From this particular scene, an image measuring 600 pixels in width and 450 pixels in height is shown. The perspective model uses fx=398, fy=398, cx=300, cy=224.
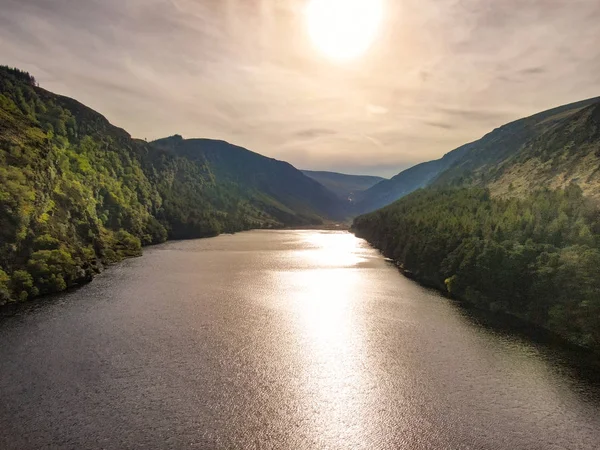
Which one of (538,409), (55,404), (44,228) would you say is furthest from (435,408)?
(44,228)

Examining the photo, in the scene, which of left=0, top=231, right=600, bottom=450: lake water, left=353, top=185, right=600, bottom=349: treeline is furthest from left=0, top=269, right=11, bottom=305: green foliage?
left=353, top=185, right=600, bottom=349: treeline

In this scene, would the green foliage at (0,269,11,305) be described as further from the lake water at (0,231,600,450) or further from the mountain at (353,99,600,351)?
the mountain at (353,99,600,351)

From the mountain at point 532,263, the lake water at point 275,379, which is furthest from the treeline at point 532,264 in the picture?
the lake water at point 275,379

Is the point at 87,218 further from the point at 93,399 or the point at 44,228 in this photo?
the point at 93,399

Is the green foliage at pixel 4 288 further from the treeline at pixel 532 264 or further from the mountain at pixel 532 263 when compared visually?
the treeline at pixel 532 264

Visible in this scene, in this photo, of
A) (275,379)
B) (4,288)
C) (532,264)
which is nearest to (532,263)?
(532,264)

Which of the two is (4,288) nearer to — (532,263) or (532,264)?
(532,264)
